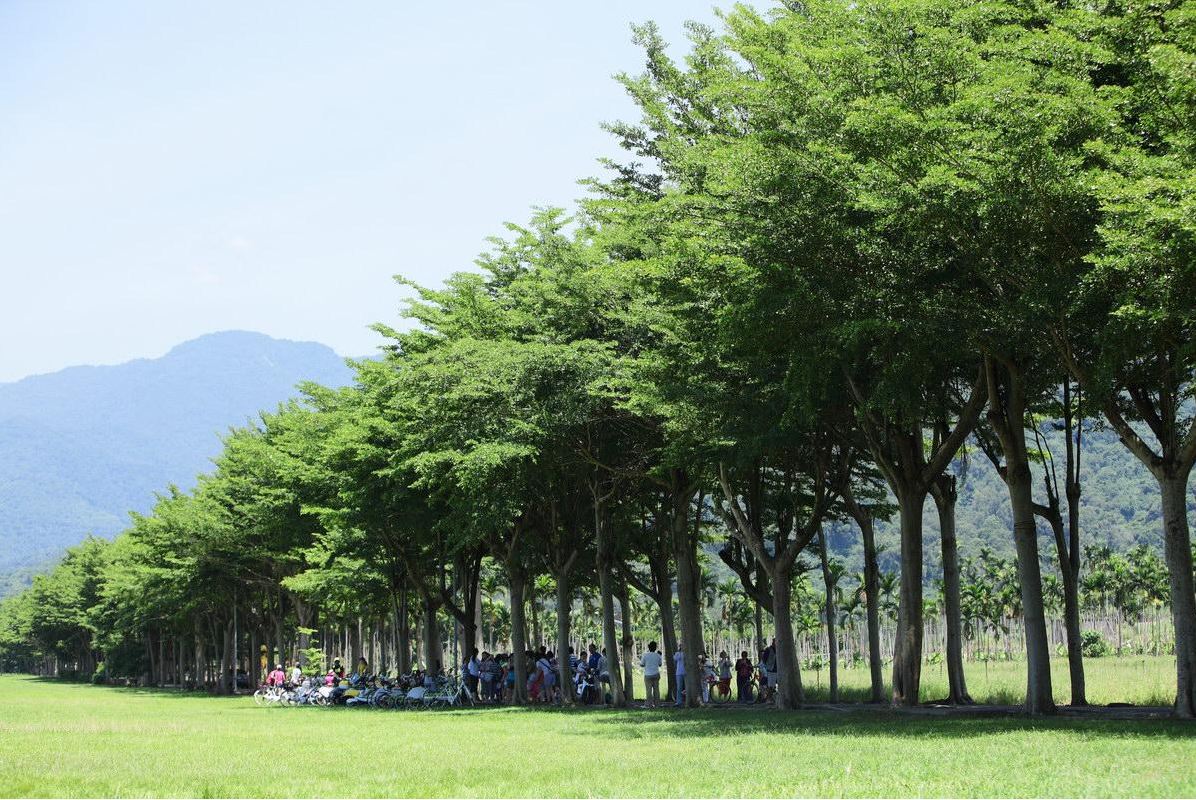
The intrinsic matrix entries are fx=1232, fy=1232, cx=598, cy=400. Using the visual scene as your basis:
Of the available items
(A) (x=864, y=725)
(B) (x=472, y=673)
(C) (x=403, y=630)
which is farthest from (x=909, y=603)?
(C) (x=403, y=630)

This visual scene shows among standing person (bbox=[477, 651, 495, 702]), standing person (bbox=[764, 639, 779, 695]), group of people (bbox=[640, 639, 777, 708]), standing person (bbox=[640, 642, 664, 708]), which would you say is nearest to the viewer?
standing person (bbox=[640, 642, 664, 708])

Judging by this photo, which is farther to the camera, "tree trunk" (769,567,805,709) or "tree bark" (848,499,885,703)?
"tree bark" (848,499,885,703)

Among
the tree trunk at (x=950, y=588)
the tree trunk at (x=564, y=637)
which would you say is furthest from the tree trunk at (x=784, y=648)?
the tree trunk at (x=564, y=637)

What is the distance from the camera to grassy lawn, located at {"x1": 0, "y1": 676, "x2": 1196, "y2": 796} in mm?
12820

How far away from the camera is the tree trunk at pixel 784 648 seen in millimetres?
27062

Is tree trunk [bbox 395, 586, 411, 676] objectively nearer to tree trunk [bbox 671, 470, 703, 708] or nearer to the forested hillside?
tree trunk [bbox 671, 470, 703, 708]

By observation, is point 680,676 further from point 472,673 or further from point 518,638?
point 472,673

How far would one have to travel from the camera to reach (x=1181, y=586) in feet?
62.5

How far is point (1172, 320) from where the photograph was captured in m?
16.5

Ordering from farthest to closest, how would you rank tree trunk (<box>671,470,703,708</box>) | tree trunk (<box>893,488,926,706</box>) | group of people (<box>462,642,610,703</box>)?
group of people (<box>462,642,610,703</box>), tree trunk (<box>671,470,703,708</box>), tree trunk (<box>893,488,926,706</box>)

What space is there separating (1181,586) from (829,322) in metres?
6.83

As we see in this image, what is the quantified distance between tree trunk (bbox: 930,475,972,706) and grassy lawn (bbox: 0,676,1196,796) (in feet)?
10.4

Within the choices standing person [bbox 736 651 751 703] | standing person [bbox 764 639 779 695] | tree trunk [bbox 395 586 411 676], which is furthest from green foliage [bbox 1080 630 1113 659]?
standing person [bbox 764 639 779 695]

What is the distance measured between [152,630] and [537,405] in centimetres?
7791
